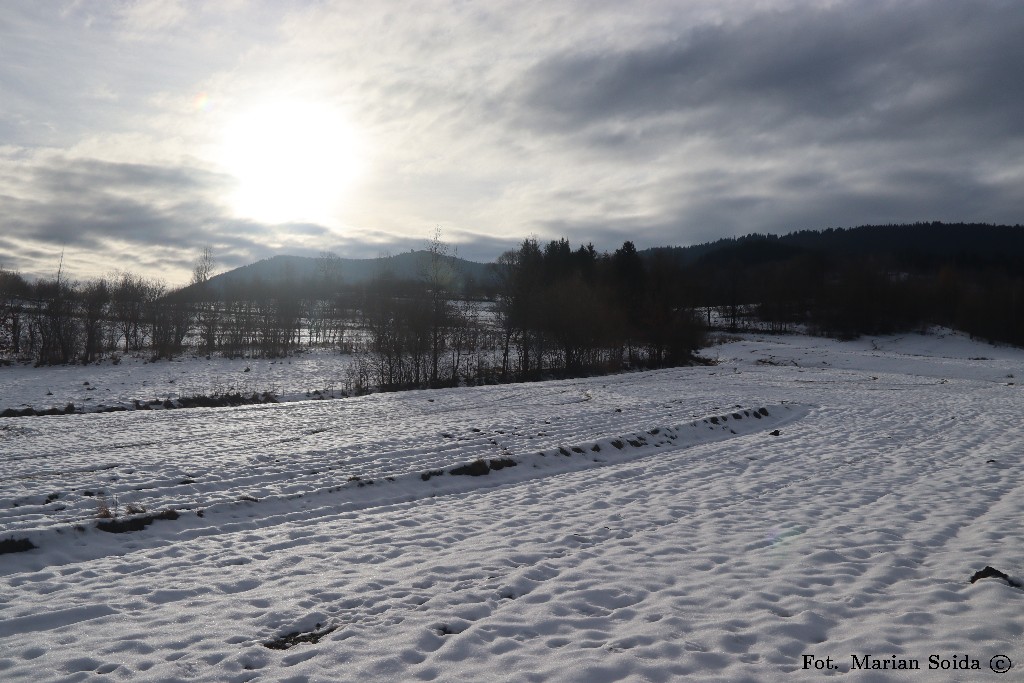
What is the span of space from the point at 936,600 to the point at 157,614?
8.23 metres

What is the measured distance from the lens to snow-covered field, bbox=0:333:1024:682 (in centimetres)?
518

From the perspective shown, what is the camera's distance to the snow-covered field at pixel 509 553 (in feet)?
17.0

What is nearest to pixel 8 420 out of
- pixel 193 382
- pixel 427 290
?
pixel 193 382

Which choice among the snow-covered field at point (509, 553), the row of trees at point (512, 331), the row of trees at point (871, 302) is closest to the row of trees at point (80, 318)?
the row of trees at point (512, 331)

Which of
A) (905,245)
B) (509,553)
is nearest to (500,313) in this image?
(509,553)

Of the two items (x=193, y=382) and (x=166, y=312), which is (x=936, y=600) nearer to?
(x=193, y=382)

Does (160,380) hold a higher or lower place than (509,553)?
higher

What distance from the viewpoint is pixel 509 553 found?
7.81 meters

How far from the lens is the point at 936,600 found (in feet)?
19.8

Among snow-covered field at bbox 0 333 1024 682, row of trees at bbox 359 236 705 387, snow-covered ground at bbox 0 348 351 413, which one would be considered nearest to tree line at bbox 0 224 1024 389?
row of trees at bbox 359 236 705 387

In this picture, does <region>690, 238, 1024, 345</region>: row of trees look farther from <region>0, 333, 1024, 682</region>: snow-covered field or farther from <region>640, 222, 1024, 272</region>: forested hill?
<region>0, 333, 1024, 682</region>: snow-covered field

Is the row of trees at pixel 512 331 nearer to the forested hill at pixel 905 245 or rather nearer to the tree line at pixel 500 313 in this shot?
the tree line at pixel 500 313

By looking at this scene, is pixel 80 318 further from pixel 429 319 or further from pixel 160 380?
pixel 429 319

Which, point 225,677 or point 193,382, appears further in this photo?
point 193,382
